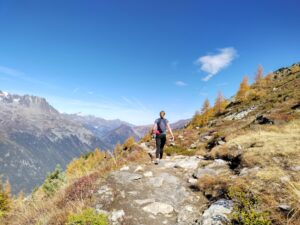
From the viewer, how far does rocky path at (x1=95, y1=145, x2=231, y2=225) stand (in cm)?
836

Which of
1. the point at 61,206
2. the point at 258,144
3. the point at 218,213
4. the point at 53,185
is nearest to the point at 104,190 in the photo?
the point at 61,206

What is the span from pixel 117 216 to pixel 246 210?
3.86 metres

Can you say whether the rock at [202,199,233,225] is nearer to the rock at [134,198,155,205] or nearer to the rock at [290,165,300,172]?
the rock at [134,198,155,205]

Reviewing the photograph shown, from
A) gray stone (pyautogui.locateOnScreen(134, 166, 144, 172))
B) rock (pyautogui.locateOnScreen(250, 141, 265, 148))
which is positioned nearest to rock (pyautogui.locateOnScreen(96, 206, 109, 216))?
gray stone (pyautogui.locateOnScreen(134, 166, 144, 172))

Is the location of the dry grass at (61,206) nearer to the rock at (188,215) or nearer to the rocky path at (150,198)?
the rocky path at (150,198)

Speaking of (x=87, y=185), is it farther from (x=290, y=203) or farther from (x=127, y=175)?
(x=290, y=203)

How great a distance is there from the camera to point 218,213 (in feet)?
25.6

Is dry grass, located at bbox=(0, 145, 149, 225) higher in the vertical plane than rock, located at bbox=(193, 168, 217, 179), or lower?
lower

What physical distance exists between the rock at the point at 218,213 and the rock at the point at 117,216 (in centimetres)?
253

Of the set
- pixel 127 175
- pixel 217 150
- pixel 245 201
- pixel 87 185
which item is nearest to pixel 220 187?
pixel 245 201

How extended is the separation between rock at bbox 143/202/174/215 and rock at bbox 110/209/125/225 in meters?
0.88

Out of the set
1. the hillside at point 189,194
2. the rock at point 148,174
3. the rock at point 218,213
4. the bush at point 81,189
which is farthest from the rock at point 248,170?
the bush at point 81,189

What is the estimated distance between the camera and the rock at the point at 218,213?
7441 millimetres

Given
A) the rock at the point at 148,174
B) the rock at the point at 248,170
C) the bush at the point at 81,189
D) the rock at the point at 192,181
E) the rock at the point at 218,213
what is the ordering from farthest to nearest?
the rock at the point at 148,174, the rock at the point at 192,181, the rock at the point at 248,170, the bush at the point at 81,189, the rock at the point at 218,213
